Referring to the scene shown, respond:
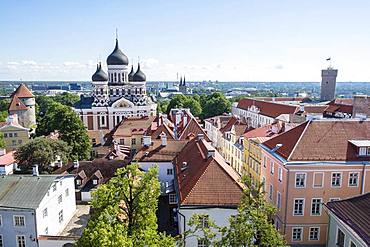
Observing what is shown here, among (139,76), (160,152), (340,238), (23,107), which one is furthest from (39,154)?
(23,107)

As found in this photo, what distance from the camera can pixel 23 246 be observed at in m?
26.8

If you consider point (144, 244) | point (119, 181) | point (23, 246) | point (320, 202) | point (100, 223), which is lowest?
point (23, 246)

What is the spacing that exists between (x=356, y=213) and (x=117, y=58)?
72898 millimetres

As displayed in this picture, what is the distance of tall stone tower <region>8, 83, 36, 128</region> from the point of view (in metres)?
84.1

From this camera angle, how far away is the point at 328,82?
102m

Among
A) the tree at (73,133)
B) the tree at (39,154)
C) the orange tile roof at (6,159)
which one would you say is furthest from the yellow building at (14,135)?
the tree at (39,154)

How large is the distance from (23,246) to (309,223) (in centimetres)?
2277

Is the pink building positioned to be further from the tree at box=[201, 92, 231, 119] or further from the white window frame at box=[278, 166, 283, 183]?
the tree at box=[201, 92, 231, 119]

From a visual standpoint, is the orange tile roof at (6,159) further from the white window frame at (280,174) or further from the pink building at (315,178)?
Result: the pink building at (315,178)

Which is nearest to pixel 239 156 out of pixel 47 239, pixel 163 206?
pixel 163 206

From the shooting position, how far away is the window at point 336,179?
2706 centimetres

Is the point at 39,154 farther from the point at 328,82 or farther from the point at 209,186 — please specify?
the point at 328,82

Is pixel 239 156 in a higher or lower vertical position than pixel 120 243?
lower

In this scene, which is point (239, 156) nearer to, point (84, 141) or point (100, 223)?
point (84, 141)
